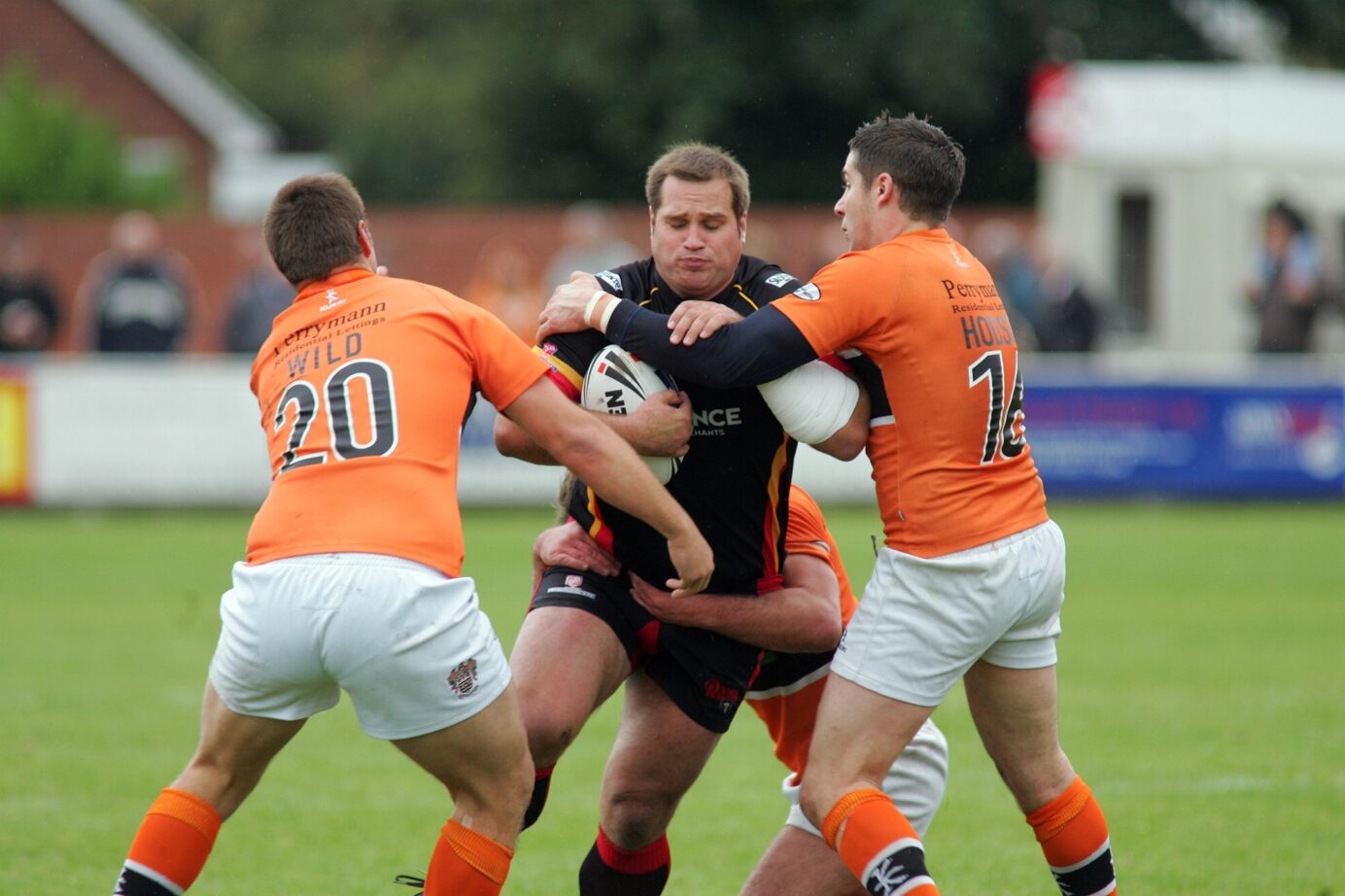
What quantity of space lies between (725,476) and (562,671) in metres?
0.78

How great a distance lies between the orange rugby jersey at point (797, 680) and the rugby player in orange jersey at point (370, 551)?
894 mm

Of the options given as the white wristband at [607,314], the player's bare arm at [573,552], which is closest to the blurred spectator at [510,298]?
the player's bare arm at [573,552]

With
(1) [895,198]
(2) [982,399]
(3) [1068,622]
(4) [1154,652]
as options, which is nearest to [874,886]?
(2) [982,399]

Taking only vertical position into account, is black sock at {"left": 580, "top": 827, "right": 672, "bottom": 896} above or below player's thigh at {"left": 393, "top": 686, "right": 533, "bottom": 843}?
below

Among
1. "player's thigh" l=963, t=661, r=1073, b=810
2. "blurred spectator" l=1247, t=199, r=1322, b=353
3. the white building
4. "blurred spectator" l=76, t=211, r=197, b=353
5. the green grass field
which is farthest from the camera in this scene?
the white building

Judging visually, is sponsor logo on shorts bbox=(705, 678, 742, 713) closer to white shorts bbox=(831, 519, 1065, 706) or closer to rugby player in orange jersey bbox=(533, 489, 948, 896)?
rugby player in orange jersey bbox=(533, 489, 948, 896)

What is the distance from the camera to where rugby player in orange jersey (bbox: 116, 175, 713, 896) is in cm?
428

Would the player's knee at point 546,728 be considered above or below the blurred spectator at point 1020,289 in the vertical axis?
below

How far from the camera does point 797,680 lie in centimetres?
546

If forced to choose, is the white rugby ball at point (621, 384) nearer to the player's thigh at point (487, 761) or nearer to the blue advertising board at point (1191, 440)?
the player's thigh at point (487, 761)

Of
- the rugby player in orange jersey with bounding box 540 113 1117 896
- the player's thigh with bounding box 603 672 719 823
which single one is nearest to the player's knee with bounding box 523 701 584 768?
the player's thigh with bounding box 603 672 719 823

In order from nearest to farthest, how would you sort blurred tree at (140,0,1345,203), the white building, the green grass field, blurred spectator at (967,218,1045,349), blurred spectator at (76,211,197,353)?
the green grass field → blurred spectator at (76,211,197,353) → blurred spectator at (967,218,1045,349) → the white building → blurred tree at (140,0,1345,203)

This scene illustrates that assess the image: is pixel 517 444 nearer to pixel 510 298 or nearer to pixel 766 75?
pixel 510 298

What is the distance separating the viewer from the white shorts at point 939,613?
15.4 ft
